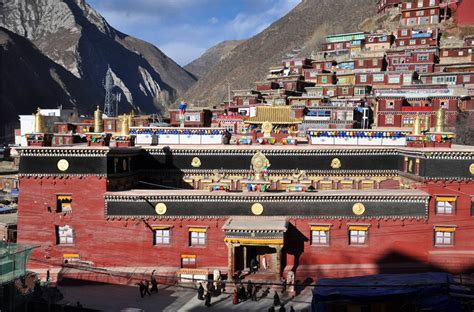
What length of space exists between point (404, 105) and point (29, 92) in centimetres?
12098

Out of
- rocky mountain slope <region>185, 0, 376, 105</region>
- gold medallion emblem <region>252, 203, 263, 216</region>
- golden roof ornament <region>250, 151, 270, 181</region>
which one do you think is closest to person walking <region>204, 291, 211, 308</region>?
gold medallion emblem <region>252, 203, 263, 216</region>

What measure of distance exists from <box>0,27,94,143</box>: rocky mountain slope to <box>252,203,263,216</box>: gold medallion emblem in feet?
370

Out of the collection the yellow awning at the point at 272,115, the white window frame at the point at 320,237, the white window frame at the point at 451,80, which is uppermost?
the white window frame at the point at 451,80

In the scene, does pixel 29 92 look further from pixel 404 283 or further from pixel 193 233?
pixel 404 283

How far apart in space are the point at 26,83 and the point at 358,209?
142288 millimetres

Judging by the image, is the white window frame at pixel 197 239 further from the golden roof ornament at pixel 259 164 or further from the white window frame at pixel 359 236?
the white window frame at pixel 359 236

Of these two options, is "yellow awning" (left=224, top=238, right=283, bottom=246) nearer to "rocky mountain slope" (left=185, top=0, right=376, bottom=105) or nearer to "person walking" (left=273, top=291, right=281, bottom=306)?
"person walking" (left=273, top=291, right=281, bottom=306)

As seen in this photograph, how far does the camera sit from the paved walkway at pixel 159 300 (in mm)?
23391

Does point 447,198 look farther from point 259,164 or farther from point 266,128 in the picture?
point 266,128

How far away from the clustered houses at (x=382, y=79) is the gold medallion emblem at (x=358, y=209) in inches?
1296

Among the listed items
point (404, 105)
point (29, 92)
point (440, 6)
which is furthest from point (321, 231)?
point (29, 92)

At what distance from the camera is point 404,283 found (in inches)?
722

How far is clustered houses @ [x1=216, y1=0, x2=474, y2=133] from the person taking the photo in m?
66.4

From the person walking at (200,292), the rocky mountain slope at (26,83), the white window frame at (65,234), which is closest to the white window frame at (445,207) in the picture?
the person walking at (200,292)
